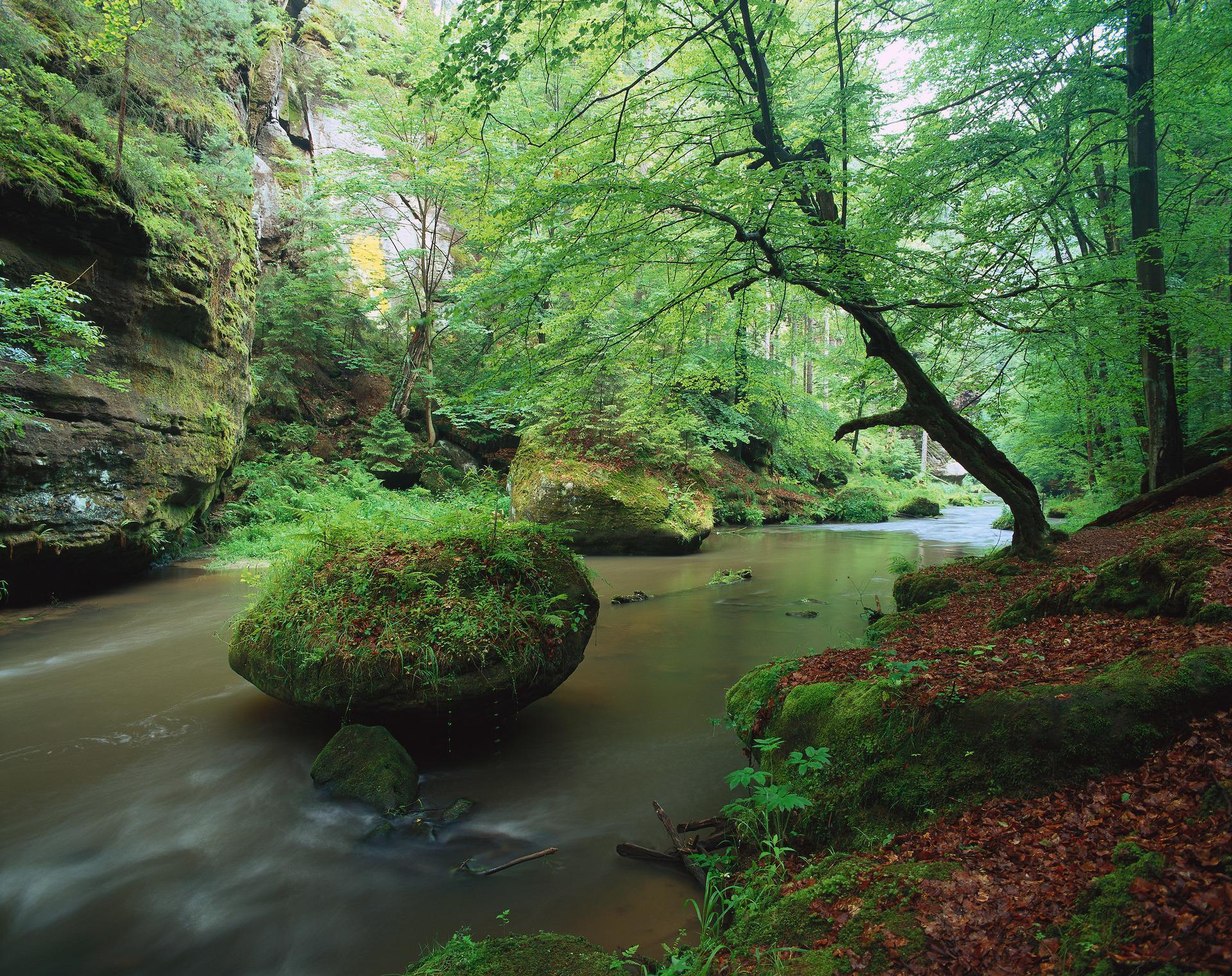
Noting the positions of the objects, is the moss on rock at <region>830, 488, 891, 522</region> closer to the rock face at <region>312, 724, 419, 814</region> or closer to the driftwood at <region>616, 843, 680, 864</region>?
the driftwood at <region>616, 843, 680, 864</region>

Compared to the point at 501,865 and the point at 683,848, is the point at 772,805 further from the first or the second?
the point at 501,865

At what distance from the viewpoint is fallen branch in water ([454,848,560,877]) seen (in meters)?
3.28

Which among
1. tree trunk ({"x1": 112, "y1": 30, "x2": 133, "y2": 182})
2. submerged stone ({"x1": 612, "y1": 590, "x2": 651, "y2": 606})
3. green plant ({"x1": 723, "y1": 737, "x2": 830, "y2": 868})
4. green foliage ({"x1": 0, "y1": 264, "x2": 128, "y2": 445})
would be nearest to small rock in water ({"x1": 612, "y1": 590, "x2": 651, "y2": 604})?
submerged stone ({"x1": 612, "y1": 590, "x2": 651, "y2": 606})

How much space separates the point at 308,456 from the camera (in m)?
15.7

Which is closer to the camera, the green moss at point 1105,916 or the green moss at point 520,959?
the green moss at point 1105,916

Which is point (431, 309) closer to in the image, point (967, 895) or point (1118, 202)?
point (1118, 202)

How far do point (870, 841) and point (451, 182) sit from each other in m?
15.4

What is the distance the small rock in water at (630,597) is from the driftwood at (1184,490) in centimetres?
707

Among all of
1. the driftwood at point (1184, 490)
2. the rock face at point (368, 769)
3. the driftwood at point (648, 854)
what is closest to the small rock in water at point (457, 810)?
the rock face at point (368, 769)

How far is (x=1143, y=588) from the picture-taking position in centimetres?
393

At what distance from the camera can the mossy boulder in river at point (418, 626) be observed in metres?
4.30

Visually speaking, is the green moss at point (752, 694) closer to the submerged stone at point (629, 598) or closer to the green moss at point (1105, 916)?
the green moss at point (1105, 916)

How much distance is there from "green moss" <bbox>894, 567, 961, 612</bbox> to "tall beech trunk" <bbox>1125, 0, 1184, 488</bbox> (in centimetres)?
360

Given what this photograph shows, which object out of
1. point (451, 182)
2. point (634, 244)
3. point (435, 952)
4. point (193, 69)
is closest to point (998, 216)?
point (634, 244)
